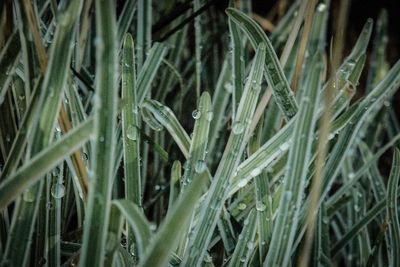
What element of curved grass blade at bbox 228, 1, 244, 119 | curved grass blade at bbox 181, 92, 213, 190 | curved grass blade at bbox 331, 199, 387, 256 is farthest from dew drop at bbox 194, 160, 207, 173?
Answer: curved grass blade at bbox 331, 199, 387, 256

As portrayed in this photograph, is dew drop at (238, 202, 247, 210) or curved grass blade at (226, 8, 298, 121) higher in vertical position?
curved grass blade at (226, 8, 298, 121)

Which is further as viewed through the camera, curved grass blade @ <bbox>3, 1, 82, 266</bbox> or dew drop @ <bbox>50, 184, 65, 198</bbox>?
dew drop @ <bbox>50, 184, 65, 198</bbox>

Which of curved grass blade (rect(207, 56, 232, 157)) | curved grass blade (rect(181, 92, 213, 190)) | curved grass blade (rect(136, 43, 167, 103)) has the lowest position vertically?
curved grass blade (rect(181, 92, 213, 190))

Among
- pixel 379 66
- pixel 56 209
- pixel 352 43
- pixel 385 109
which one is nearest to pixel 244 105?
pixel 56 209

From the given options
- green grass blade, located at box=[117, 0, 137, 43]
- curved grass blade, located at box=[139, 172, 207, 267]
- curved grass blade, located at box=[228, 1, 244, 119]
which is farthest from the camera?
green grass blade, located at box=[117, 0, 137, 43]

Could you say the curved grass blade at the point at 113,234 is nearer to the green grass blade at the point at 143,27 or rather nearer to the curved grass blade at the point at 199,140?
the curved grass blade at the point at 199,140

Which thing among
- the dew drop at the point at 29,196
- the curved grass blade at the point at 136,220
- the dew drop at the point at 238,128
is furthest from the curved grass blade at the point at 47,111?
the dew drop at the point at 238,128

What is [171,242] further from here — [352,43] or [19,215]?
[352,43]

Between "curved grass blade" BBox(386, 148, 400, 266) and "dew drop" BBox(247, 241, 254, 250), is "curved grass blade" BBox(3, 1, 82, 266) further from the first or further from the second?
"curved grass blade" BBox(386, 148, 400, 266)
